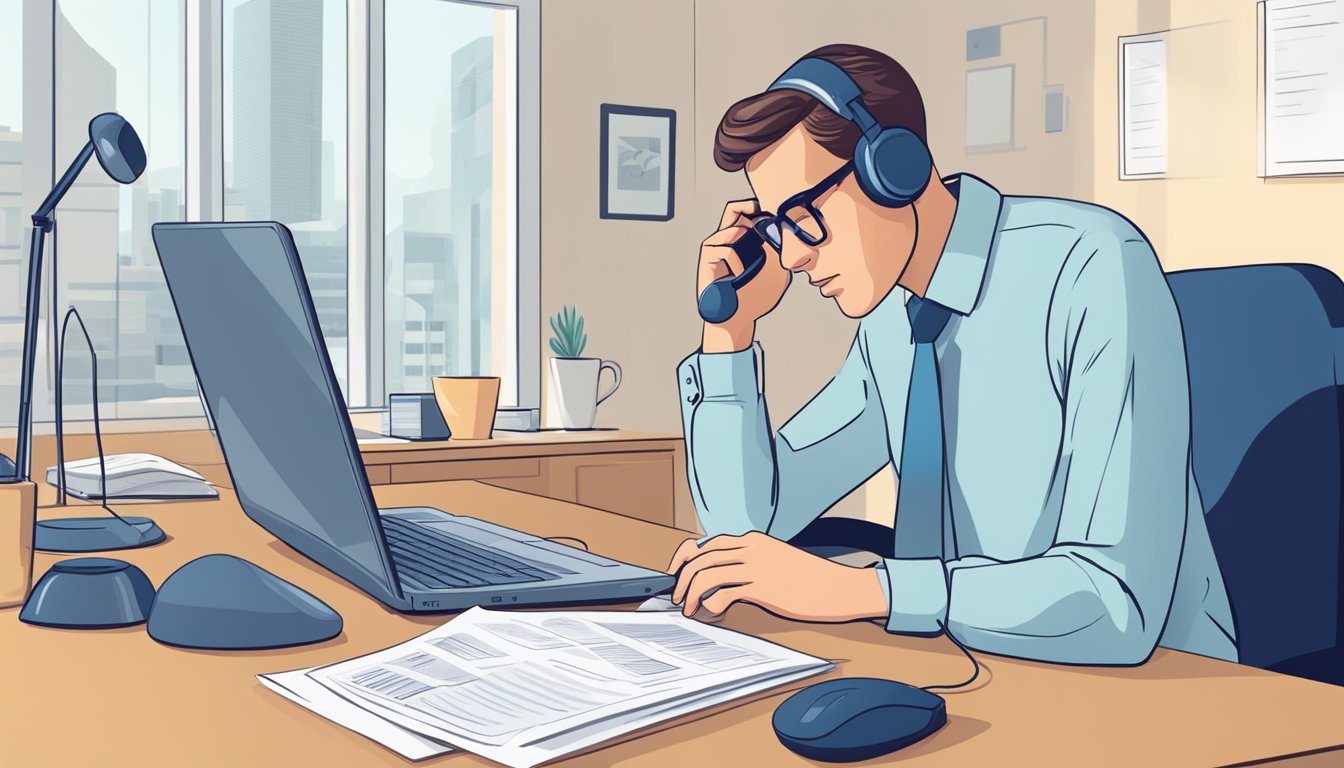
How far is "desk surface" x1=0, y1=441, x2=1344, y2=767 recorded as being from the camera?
0.71 m

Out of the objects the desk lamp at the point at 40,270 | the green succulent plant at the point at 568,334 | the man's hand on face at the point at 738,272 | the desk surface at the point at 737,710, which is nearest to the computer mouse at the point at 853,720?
the desk surface at the point at 737,710

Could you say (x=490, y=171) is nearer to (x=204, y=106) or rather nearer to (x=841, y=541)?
(x=204, y=106)

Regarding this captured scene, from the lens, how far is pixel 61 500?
172 centimetres

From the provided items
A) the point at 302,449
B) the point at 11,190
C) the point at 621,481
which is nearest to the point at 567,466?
the point at 621,481

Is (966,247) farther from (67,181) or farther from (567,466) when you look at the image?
(567,466)

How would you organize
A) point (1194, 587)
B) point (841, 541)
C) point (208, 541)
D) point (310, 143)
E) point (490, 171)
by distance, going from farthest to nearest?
point (490, 171)
point (310, 143)
point (841, 541)
point (208, 541)
point (1194, 587)

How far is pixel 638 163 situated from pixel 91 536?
2972 millimetres

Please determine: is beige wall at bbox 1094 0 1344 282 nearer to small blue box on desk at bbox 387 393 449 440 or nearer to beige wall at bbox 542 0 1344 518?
beige wall at bbox 542 0 1344 518

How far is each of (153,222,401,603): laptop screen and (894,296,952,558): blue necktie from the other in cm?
60

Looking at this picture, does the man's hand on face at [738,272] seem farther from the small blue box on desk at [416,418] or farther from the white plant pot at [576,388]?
the white plant pot at [576,388]

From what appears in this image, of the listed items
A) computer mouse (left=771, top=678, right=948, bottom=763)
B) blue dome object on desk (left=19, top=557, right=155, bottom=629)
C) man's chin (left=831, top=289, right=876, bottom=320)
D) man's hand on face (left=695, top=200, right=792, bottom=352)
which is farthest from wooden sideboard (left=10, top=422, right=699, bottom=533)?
computer mouse (left=771, top=678, right=948, bottom=763)

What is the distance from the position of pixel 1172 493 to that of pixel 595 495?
2.63 m

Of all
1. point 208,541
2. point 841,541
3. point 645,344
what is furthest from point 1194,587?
point 645,344

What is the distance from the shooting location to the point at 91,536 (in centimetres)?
143
